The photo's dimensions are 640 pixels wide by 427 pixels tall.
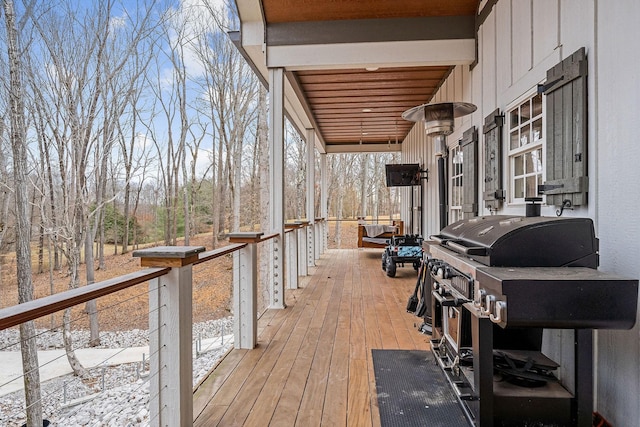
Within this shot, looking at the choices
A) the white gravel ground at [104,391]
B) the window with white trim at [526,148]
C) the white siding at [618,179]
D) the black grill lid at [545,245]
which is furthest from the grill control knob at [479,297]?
the white gravel ground at [104,391]

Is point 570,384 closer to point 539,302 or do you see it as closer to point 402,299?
point 539,302

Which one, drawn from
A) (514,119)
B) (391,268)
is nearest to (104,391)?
(391,268)

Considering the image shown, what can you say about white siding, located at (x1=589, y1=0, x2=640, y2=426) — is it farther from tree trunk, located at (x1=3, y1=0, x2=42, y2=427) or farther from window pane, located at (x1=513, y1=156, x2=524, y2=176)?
tree trunk, located at (x1=3, y1=0, x2=42, y2=427)

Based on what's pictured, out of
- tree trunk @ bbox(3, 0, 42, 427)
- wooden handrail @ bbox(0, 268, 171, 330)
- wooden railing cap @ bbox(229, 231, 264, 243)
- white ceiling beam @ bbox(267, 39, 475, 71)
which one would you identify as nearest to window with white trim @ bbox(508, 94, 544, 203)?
white ceiling beam @ bbox(267, 39, 475, 71)

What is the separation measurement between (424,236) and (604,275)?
558cm

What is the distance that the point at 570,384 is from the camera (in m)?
→ 1.75

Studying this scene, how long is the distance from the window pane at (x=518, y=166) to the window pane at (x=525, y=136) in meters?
0.15

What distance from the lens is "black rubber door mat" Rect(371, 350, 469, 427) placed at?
1.96 metres

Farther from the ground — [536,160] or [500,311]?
[536,160]

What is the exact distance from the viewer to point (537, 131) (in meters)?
2.71

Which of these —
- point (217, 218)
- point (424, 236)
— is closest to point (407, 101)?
point (424, 236)

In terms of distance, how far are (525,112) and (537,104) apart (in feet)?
0.64

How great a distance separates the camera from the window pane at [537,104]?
266 cm

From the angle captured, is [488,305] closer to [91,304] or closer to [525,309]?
[525,309]
